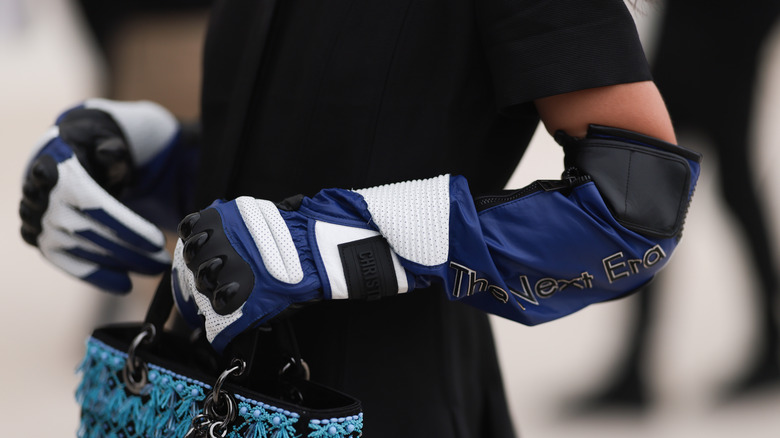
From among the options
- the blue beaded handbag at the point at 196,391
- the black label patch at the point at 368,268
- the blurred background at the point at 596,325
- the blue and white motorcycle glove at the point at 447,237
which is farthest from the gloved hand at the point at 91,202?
the blurred background at the point at 596,325

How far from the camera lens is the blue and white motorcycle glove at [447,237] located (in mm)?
570

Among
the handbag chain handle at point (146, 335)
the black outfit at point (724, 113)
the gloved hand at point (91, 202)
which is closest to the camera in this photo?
the handbag chain handle at point (146, 335)

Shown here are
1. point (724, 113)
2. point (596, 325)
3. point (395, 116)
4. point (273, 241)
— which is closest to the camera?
point (273, 241)

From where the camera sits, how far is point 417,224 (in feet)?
1.91

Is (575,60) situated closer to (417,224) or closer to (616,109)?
(616,109)

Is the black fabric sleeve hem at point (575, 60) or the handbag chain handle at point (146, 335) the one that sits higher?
the black fabric sleeve hem at point (575, 60)

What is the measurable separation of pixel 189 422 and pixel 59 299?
2.21 metres

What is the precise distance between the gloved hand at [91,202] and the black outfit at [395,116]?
0.34ft

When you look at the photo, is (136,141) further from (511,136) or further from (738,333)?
(738,333)

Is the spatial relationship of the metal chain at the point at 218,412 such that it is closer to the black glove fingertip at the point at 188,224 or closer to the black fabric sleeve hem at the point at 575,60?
the black glove fingertip at the point at 188,224

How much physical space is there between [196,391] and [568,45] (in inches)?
16.5

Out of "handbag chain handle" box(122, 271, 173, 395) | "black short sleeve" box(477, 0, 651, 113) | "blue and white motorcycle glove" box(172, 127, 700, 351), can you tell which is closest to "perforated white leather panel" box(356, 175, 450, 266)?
"blue and white motorcycle glove" box(172, 127, 700, 351)

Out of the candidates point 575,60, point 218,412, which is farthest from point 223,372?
point 575,60

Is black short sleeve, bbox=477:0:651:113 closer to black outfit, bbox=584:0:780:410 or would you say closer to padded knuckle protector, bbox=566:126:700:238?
padded knuckle protector, bbox=566:126:700:238
